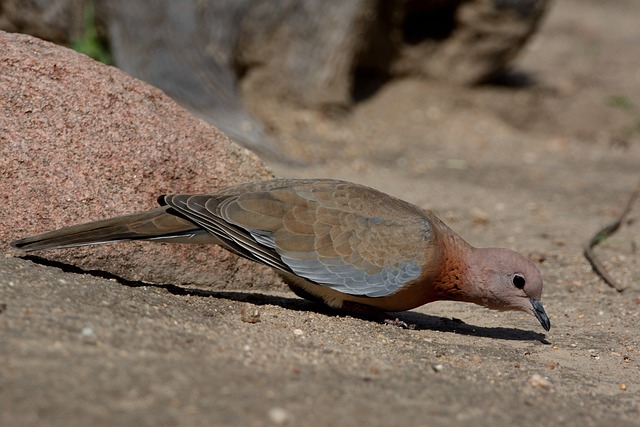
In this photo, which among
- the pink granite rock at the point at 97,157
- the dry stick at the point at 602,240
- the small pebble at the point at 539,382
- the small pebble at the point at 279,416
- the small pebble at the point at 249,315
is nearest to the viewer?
the small pebble at the point at 279,416

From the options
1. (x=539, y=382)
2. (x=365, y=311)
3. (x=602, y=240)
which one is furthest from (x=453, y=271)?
(x=602, y=240)

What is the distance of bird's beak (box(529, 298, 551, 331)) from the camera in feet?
15.5

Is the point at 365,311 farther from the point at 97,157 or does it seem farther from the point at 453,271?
the point at 97,157

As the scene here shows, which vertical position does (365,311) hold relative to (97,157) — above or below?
below

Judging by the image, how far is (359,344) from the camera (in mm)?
4148

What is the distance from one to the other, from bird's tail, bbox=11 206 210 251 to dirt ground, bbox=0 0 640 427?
149 mm

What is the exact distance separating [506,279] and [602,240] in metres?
2.49

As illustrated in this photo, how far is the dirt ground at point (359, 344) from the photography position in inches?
118

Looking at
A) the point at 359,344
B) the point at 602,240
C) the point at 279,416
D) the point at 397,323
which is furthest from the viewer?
the point at 602,240

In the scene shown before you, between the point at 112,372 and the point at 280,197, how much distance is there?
1815 mm

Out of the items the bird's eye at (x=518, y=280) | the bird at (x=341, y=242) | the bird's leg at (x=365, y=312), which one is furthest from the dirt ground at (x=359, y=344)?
the bird's eye at (x=518, y=280)

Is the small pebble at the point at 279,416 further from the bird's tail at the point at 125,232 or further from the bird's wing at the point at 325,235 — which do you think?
the bird's tail at the point at 125,232

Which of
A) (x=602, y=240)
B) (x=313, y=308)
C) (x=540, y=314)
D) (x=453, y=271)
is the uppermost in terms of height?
(x=602, y=240)

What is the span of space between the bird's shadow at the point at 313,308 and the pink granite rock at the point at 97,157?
58mm
